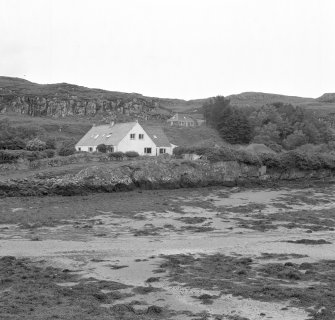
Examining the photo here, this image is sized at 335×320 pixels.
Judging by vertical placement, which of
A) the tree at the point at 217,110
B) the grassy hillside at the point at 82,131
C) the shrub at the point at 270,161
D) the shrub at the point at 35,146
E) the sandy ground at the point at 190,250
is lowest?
the sandy ground at the point at 190,250

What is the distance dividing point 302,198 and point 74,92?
130891 mm

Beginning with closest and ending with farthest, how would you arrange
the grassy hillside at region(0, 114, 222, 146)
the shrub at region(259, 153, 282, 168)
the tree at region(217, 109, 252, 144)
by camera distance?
the shrub at region(259, 153, 282, 168) → the tree at region(217, 109, 252, 144) → the grassy hillside at region(0, 114, 222, 146)

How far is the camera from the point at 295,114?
98.2m

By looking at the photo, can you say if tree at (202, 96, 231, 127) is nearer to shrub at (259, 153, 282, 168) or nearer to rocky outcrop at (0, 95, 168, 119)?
rocky outcrop at (0, 95, 168, 119)

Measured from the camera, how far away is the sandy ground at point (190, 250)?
516 inches

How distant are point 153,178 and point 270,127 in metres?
45.6

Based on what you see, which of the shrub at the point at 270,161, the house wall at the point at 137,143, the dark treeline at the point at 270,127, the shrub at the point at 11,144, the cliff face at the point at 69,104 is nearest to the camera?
the shrub at the point at 270,161

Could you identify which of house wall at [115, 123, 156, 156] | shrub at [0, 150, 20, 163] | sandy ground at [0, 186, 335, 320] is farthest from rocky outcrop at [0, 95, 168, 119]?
sandy ground at [0, 186, 335, 320]

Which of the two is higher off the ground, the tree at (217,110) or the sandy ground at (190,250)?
the tree at (217,110)

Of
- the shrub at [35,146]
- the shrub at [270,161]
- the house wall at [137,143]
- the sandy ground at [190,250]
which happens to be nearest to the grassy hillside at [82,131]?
the house wall at [137,143]

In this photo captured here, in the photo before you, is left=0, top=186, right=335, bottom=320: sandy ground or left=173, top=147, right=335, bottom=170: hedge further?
left=173, top=147, right=335, bottom=170: hedge

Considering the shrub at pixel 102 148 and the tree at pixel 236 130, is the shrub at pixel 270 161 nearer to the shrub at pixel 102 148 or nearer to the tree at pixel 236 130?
the shrub at pixel 102 148

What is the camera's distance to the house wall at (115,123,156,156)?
65688 millimetres

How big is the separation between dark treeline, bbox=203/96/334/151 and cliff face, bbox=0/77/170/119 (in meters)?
44.1
